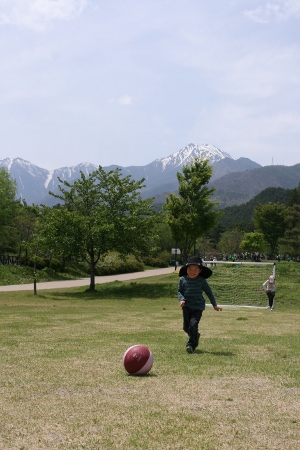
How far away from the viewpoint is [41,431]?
4844 mm

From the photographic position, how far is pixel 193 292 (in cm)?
999

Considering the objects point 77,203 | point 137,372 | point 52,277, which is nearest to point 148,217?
point 77,203

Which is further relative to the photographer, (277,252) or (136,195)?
(277,252)

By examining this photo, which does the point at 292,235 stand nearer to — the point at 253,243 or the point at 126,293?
the point at 253,243

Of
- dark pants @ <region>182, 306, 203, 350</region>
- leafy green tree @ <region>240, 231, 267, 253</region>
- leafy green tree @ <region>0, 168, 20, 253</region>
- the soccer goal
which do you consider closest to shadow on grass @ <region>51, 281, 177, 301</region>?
the soccer goal

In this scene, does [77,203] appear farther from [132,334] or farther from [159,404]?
[159,404]

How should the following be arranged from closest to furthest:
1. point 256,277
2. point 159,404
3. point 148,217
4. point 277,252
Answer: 1. point 159,404
2. point 256,277
3. point 148,217
4. point 277,252

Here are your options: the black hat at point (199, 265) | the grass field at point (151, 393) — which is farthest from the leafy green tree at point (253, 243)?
the black hat at point (199, 265)

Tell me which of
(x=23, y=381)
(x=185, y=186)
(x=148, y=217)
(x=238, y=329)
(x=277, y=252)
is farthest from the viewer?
(x=277, y=252)

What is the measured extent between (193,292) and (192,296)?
9cm

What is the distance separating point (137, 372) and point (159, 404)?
1.67 m

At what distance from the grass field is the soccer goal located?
1664 cm

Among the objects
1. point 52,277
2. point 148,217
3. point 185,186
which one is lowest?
point 52,277

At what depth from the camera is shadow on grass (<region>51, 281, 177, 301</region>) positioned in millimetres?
31938
